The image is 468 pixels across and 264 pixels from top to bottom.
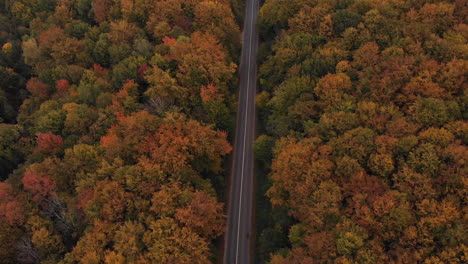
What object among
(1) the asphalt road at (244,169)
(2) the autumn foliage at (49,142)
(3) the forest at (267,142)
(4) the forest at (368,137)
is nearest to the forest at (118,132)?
(2) the autumn foliage at (49,142)

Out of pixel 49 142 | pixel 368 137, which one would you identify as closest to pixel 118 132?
pixel 49 142

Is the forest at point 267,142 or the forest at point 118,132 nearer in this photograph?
the forest at point 267,142

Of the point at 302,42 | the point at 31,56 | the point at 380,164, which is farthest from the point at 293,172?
the point at 31,56

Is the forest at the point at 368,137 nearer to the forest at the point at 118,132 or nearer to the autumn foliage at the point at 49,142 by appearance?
the forest at the point at 118,132

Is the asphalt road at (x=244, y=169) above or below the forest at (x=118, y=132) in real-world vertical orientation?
below

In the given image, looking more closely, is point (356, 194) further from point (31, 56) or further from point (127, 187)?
point (31, 56)

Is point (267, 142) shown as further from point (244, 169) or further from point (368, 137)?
point (368, 137)
